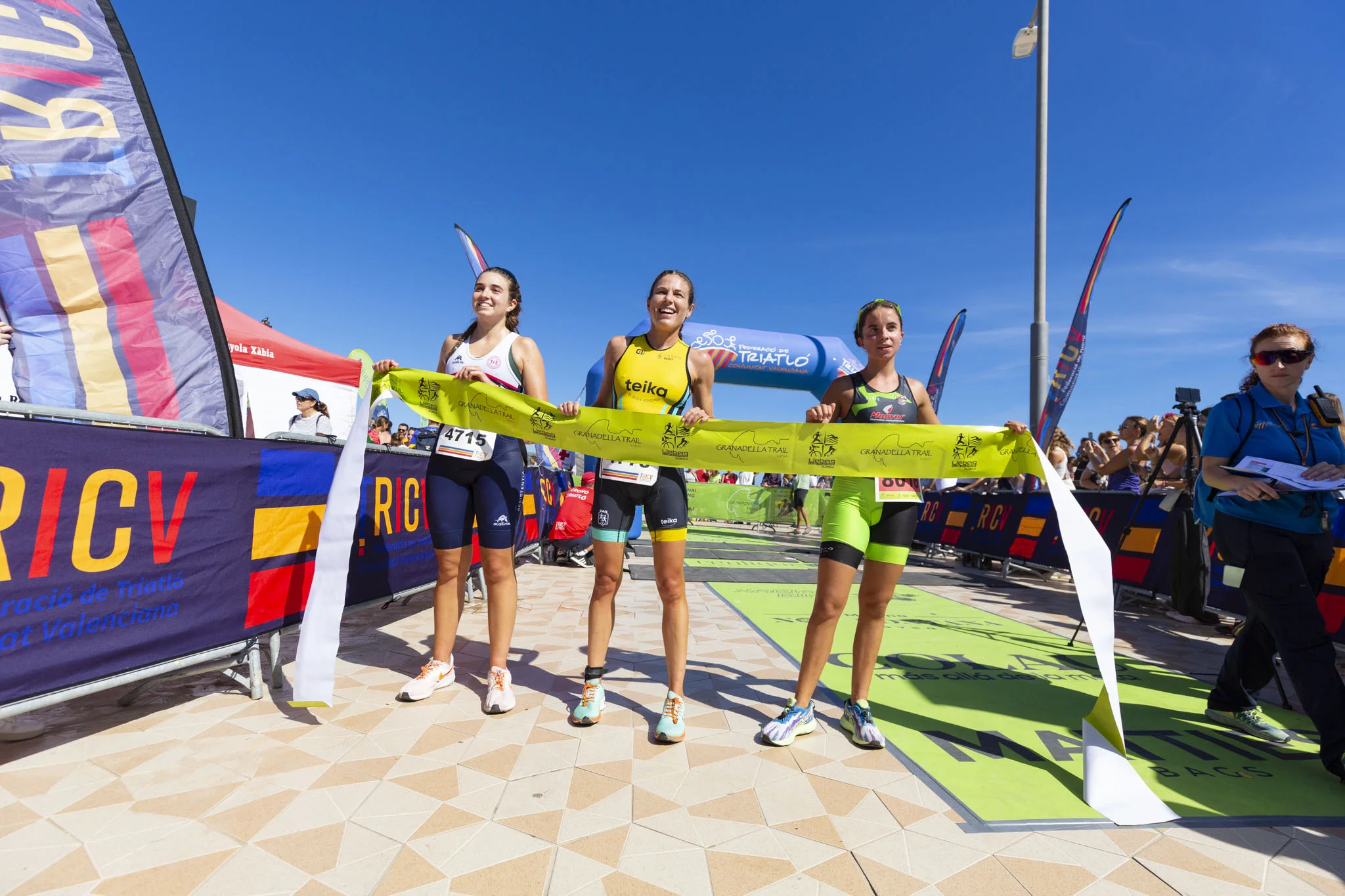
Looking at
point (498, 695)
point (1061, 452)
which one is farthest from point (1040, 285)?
point (498, 695)

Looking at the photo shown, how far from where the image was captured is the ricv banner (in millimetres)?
3395

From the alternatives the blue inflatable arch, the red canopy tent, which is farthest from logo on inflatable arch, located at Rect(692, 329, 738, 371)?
the red canopy tent

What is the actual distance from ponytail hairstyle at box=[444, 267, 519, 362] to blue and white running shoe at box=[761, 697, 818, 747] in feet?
7.62

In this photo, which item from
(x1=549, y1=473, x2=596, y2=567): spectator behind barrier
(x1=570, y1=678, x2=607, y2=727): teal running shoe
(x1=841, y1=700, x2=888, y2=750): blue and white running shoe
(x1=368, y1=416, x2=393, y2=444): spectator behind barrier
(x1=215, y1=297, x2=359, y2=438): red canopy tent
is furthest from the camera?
(x1=368, y1=416, x2=393, y2=444): spectator behind barrier

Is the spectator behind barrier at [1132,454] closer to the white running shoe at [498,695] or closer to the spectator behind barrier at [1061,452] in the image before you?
the spectator behind barrier at [1061,452]

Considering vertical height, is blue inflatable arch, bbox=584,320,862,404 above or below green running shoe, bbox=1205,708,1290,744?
above

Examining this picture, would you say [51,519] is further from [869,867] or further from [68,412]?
[869,867]

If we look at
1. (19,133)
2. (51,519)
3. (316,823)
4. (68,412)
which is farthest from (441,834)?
(19,133)

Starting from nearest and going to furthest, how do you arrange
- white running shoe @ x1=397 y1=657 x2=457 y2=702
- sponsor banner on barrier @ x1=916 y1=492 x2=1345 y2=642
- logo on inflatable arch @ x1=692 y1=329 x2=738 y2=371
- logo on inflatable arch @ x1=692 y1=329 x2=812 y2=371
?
white running shoe @ x1=397 y1=657 x2=457 y2=702 < sponsor banner on barrier @ x1=916 y1=492 x2=1345 y2=642 < logo on inflatable arch @ x1=692 y1=329 x2=738 y2=371 < logo on inflatable arch @ x1=692 y1=329 x2=812 y2=371

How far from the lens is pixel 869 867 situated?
172 cm

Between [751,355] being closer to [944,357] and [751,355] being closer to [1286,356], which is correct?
[944,357]

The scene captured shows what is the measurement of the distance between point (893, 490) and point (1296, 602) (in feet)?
5.53

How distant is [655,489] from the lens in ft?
9.07

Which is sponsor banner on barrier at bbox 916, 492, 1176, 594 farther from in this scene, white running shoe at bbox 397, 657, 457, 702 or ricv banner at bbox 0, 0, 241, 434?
ricv banner at bbox 0, 0, 241, 434
